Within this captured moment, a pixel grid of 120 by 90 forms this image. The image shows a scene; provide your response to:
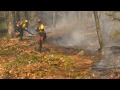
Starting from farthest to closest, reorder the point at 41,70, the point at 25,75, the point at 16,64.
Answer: the point at 16,64, the point at 41,70, the point at 25,75

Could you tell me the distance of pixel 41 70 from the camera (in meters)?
10.8

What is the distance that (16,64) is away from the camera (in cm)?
1181

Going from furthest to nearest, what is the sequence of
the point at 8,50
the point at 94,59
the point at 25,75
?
the point at 8,50, the point at 94,59, the point at 25,75

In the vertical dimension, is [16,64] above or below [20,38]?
below

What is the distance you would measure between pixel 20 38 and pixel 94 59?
7176 millimetres
